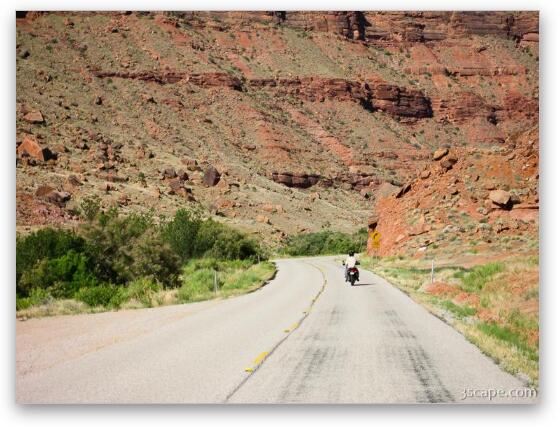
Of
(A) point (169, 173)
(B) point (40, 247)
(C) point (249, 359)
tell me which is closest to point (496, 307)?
(C) point (249, 359)

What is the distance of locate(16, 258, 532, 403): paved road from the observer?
8797 mm

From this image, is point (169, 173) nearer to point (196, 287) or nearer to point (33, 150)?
point (33, 150)

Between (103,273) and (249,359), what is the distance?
14.0 metres

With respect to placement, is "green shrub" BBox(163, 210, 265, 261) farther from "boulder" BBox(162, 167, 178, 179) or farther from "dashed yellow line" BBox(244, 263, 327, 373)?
"boulder" BBox(162, 167, 178, 179)

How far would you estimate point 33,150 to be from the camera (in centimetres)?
5247

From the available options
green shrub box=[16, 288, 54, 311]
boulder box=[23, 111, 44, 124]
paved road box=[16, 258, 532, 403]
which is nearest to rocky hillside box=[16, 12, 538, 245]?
boulder box=[23, 111, 44, 124]

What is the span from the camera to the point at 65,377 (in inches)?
379

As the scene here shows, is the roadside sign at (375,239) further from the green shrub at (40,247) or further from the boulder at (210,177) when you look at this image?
the green shrub at (40,247)

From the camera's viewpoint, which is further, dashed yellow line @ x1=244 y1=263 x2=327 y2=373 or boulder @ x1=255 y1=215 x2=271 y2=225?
boulder @ x1=255 y1=215 x2=271 y2=225

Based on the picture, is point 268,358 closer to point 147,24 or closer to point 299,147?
point 299,147

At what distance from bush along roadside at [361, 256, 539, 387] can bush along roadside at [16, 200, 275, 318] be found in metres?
7.95


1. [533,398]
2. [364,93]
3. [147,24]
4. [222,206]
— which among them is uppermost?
[147,24]

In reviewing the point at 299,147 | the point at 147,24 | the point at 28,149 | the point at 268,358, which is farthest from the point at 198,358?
the point at 147,24

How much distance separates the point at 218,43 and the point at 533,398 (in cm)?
10348
